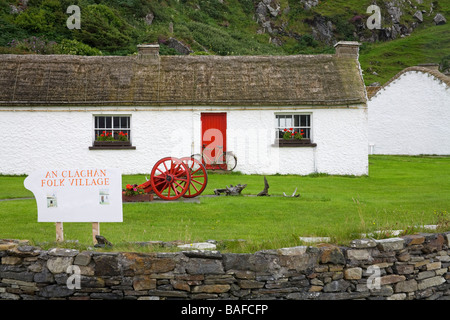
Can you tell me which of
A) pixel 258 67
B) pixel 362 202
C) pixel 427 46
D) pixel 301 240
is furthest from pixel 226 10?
pixel 301 240

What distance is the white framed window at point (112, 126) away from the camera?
19.2m

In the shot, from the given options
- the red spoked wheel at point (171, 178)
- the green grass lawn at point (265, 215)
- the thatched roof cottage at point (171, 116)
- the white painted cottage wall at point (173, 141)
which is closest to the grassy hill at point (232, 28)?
the thatched roof cottage at point (171, 116)

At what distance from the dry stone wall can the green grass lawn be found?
46 cm

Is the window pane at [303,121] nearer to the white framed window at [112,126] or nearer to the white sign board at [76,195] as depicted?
the white framed window at [112,126]

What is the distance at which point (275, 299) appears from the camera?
6660mm

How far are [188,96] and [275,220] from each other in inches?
410

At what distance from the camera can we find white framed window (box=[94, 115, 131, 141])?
19.2 meters

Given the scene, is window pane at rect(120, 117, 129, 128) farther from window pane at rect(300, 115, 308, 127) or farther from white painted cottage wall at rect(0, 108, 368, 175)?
window pane at rect(300, 115, 308, 127)

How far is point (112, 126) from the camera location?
1933 centimetres

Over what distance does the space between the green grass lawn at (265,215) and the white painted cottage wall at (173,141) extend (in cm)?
272

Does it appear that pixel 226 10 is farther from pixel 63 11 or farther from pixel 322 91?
pixel 322 91

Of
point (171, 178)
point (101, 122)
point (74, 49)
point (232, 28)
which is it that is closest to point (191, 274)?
point (171, 178)

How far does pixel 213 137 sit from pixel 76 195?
1189cm

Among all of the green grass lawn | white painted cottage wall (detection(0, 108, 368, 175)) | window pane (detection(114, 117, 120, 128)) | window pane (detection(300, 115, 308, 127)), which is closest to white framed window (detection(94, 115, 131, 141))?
window pane (detection(114, 117, 120, 128))
